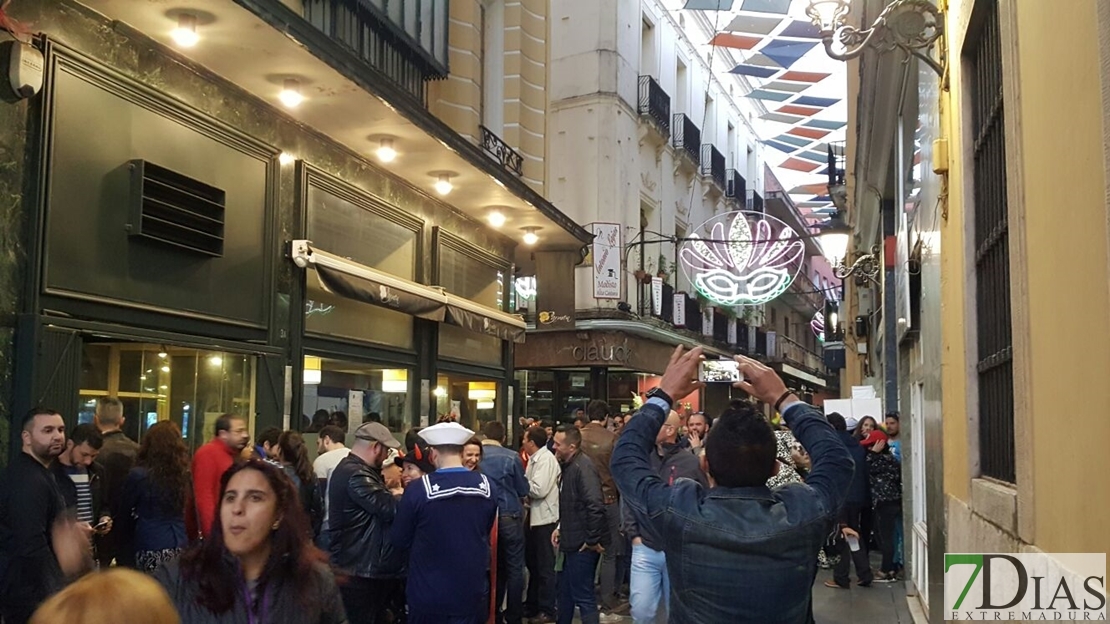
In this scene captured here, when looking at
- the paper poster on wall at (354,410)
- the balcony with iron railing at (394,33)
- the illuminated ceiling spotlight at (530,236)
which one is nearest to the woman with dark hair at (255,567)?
the balcony with iron railing at (394,33)

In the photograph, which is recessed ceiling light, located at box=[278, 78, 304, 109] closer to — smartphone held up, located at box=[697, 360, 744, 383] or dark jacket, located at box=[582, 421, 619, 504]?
dark jacket, located at box=[582, 421, 619, 504]

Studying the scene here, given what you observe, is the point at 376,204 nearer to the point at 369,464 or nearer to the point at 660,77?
the point at 369,464

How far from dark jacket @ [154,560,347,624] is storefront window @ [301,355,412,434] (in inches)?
292

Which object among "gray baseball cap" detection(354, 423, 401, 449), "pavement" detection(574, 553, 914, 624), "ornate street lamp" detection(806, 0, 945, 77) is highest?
"ornate street lamp" detection(806, 0, 945, 77)

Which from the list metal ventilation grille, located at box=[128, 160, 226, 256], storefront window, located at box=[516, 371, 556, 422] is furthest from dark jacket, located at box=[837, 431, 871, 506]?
storefront window, located at box=[516, 371, 556, 422]

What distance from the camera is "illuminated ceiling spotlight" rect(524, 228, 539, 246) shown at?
52.7 ft

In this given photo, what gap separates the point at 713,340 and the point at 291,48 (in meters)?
23.5

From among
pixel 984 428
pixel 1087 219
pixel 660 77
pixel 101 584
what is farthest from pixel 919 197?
pixel 660 77

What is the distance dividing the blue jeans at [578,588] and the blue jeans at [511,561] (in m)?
0.40

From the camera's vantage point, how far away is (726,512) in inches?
126

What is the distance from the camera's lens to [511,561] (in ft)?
28.6

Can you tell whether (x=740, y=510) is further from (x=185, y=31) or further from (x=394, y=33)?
(x=394, y=33)

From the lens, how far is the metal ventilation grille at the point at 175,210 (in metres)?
8.03

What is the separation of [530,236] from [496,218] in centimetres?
125
